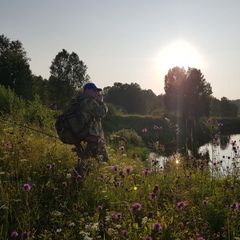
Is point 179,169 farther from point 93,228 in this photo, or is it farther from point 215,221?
point 93,228

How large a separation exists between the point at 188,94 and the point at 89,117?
1991 inches

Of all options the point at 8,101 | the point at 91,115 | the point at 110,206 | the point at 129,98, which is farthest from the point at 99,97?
the point at 129,98

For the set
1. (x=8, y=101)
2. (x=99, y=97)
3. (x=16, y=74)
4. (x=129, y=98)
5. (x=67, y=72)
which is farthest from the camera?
(x=129, y=98)

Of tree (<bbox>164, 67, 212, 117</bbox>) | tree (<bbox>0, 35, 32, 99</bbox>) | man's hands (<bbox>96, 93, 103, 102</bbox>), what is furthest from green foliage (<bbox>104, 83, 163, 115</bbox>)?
man's hands (<bbox>96, 93, 103, 102</bbox>)

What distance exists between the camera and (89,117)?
5918 mm

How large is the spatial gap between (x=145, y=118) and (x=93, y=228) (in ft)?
142

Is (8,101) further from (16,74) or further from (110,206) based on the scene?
(16,74)

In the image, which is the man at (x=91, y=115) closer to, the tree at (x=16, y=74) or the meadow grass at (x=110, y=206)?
the meadow grass at (x=110, y=206)

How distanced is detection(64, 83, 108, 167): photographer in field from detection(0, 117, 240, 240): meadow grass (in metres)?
0.52

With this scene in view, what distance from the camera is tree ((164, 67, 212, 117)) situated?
176 ft

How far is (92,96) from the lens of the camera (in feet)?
19.8

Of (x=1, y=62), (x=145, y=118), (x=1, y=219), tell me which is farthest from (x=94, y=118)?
(x=145, y=118)

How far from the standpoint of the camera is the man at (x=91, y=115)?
5.82 meters

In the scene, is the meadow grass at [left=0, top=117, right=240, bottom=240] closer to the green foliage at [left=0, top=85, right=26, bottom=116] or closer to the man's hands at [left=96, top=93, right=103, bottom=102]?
the man's hands at [left=96, top=93, right=103, bottom=102]
